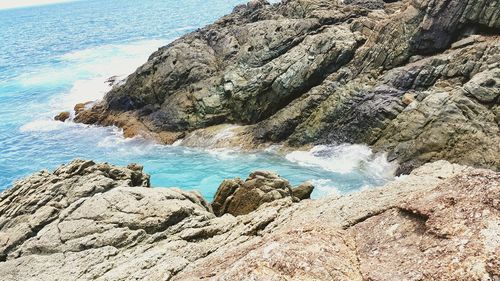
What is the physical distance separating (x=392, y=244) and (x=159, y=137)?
3318 cm

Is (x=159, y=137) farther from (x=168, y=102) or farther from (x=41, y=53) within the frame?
(x=41, y=53)

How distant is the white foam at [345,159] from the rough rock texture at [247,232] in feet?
37.5

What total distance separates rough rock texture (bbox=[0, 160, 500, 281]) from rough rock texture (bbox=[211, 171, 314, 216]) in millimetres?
1391

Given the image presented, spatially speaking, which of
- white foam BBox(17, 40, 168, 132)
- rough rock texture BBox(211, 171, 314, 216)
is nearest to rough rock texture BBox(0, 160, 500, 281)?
rough rock texture BBox(211, 171, 314, 216)

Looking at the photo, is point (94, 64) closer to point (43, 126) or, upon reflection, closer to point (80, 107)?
point (80, 107)

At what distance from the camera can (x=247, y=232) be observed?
13.5m

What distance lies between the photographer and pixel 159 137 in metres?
39.8

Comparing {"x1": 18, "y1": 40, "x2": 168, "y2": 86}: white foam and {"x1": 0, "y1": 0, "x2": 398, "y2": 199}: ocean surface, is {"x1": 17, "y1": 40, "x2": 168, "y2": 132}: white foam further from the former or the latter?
{"x1": 0, "y1": 0, "x2": 398, "y2": 199}: ocean surface

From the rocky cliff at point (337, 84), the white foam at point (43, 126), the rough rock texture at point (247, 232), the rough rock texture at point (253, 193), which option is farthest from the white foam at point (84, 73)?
the rough rock texture at point (253, 193)

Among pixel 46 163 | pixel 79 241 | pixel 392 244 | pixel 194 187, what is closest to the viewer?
pixel 392 244

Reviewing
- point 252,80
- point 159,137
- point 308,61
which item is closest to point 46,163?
point 159,137

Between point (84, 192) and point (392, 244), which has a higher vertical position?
point (392, 244)

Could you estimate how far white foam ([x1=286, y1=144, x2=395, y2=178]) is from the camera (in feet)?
93.6

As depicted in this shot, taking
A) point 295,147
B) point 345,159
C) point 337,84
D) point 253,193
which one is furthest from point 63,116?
point 253,193
